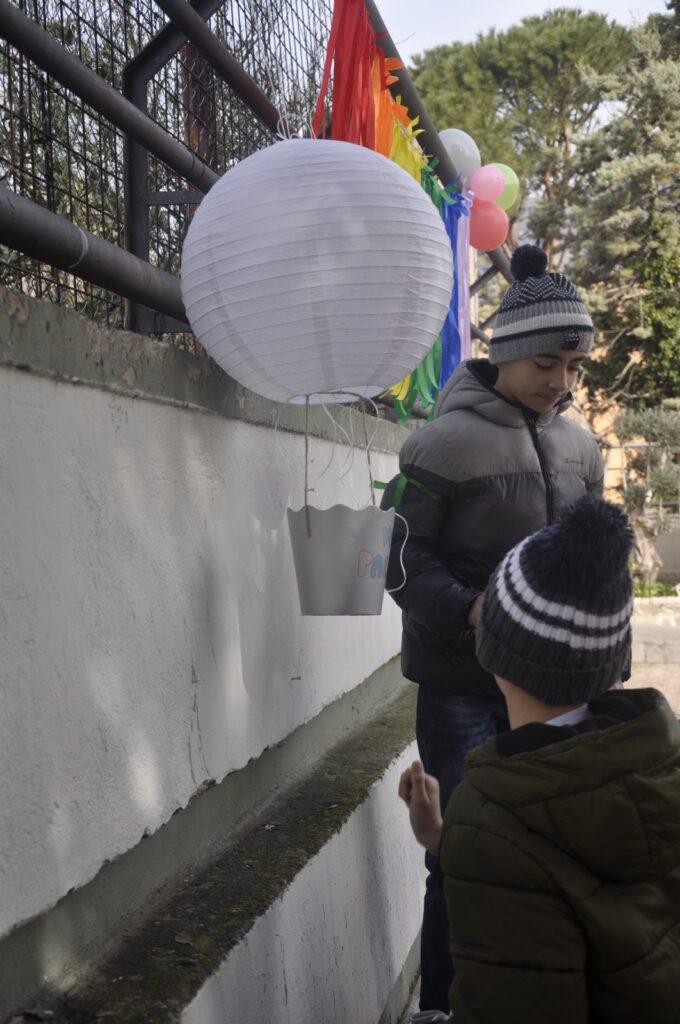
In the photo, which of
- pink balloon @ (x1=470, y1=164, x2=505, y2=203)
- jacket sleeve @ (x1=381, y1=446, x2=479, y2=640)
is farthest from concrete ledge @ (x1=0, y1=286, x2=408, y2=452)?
pink balloon @ (x1=470, y1=164, x2=505, y2=203)

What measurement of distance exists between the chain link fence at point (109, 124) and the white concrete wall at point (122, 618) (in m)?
0.44

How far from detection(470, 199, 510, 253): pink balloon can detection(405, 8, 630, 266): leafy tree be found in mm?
21887

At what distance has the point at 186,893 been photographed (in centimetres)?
210

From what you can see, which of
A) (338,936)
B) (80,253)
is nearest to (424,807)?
(338,936)

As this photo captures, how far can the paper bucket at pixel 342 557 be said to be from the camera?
7.44ft

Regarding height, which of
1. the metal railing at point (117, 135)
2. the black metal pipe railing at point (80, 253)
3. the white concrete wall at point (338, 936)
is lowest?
the white concrete wall at point (338, 936)

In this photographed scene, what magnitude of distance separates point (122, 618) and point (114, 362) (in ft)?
1.36

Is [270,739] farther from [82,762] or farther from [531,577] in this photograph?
[531,577]

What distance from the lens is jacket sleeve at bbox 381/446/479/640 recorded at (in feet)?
7.73

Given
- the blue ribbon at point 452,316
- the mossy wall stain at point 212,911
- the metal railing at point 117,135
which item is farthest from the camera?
the blue ribbon at point 452,316

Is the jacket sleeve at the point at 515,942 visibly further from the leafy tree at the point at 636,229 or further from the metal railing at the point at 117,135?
the leafy tree at the point at 636,229

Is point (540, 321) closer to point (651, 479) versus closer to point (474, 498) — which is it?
point (474, 498)

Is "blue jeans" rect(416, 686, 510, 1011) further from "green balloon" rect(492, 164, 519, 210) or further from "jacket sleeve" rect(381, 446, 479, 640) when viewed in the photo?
"green balloon" rect(492, 164, 519, 210)

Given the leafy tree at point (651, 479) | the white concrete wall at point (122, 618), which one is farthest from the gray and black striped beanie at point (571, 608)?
the leafy tree at point (651, 479)
